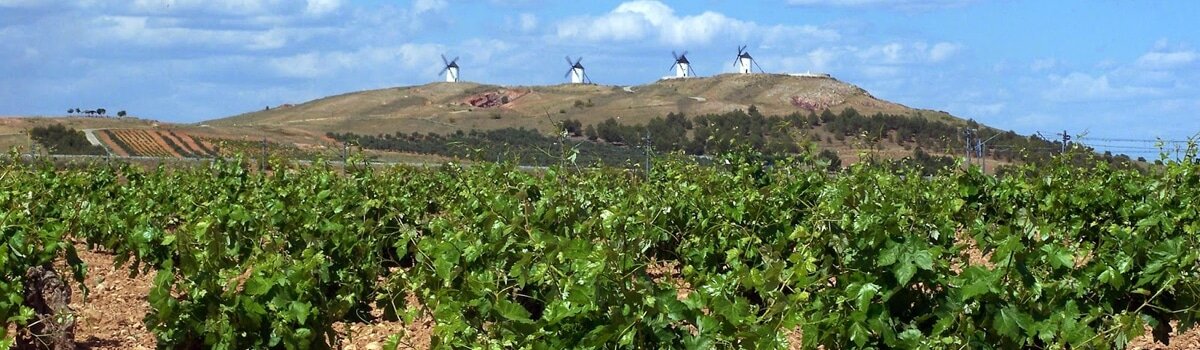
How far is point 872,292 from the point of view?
5016mm

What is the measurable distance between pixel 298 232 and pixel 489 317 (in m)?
4.03

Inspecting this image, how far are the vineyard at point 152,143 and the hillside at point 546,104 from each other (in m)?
17.1

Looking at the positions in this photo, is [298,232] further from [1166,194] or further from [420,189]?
[1166,194]

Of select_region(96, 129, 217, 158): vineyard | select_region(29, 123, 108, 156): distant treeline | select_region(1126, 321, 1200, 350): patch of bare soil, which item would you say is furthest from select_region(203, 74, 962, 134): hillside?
select_region(1126, 321, 1200, 350): patch of bare soil

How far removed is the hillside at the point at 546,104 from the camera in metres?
75.9

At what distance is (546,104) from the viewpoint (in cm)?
8750

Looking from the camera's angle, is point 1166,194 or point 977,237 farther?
point 1166,194

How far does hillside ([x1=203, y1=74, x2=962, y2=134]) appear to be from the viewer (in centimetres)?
7588

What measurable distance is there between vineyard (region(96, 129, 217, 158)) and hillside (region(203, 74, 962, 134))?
17123 millimetres

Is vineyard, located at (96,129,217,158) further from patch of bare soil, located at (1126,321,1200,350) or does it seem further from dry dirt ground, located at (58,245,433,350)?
patch of bare soil, located at (1126,321,1200,350)

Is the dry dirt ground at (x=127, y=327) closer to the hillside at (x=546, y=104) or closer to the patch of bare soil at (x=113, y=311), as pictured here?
the patch of bare soil at (x=113, y=311)

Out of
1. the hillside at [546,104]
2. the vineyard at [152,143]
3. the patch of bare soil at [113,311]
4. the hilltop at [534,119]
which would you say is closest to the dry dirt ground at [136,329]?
the patch of bare soil at [113,311]

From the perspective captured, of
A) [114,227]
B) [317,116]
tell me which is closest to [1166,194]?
[114,227]

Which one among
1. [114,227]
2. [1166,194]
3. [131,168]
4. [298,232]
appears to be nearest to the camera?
[298,232]
